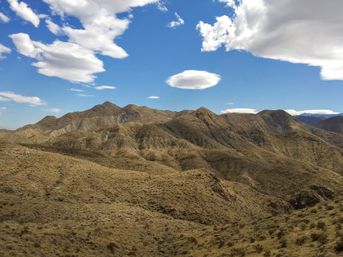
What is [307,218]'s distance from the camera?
33531 millimetres

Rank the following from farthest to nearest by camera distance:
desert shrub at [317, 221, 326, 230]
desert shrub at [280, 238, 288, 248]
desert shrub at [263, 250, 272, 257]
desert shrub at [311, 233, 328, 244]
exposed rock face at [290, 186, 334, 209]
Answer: exposed rock face at [290, 186, 334, 209] < desert shrub at [317, 221, 326, 230] < desert shrub at [280, 238, 288, 248] < desert shrub at [263, 250, 272, 257] < desert shrub at [311, 233, 328, 244]

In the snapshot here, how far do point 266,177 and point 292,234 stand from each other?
437ft

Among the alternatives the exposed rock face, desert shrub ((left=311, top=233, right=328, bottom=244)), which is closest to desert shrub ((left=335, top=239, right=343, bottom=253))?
desert shrub ((left=311, top=233, right=328, bottom=244))

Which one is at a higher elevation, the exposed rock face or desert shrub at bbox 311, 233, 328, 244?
desert shrub at bbox 311, 233, 328, 244

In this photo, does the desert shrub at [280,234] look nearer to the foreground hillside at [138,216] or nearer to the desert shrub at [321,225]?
the foreground hillside at [138,216]

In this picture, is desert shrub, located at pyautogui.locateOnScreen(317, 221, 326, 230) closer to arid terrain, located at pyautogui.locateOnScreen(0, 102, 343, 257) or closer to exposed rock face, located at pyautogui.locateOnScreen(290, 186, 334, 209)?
arid terrain, located at pyautogui.locateOnScreen(0, 102, 343, 257)

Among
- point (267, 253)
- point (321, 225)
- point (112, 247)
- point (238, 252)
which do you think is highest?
point (321, 225)

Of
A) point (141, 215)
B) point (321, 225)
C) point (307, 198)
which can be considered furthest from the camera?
point (307, 198)

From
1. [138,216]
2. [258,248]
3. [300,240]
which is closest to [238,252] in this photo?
[258,248]

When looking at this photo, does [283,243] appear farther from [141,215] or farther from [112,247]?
[141,215]

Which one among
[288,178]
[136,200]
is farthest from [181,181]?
[288,178]

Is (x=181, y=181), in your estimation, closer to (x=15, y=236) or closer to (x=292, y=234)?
(x=15, y=236)

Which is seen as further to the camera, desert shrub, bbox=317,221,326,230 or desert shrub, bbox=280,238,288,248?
desert shrub, bbox=317,221,326,230

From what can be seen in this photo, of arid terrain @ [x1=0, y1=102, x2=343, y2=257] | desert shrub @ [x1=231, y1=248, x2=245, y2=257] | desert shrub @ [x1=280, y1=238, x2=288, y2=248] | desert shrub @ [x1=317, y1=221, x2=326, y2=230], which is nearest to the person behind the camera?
desert shrub @ [x1=280, y1=238, x2=288, y2=248]
